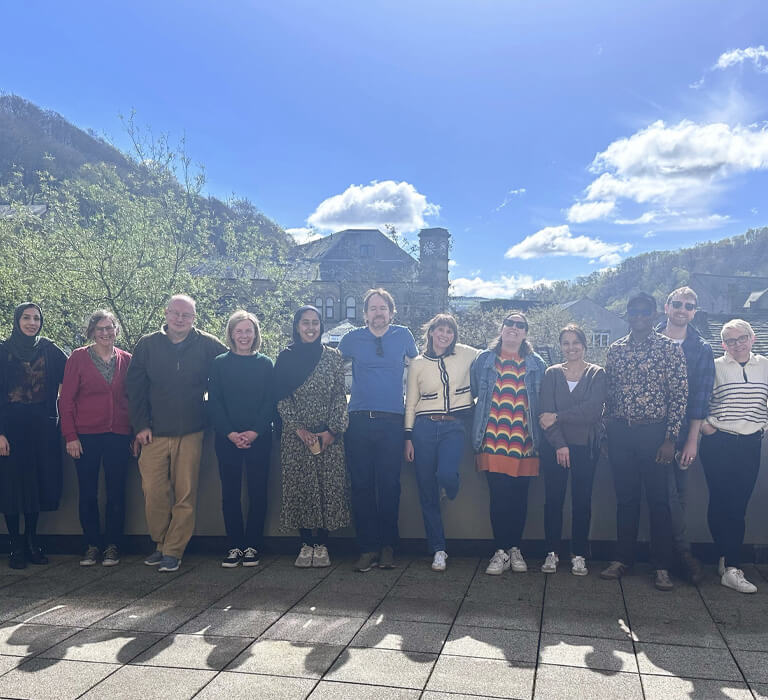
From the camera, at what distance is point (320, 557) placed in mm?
4273

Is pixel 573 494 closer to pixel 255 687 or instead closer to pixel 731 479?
pixel 731 479

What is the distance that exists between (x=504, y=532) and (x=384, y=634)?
137 centimetres

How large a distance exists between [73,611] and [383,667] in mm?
1847

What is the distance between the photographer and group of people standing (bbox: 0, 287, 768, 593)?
389 cm

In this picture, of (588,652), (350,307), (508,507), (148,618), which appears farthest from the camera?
(350,307)

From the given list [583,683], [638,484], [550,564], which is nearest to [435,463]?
[550,564]

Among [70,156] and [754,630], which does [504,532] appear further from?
[70,156]

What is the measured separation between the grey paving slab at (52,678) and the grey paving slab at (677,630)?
245 cm

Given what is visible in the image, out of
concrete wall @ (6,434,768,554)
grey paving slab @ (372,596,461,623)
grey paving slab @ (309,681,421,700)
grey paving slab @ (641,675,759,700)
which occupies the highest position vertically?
concrete wall @ (6,434,768,554)

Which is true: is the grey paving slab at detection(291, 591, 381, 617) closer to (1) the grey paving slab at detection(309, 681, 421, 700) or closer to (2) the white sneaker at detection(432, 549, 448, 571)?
(2) the white sneaker at detection(432, 549, 448, 571)

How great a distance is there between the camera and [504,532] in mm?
4188

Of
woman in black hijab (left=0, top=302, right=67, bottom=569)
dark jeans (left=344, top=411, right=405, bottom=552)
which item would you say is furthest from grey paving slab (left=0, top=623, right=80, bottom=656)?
dark jeans (left=344, top=411, right=405, bottom=552)

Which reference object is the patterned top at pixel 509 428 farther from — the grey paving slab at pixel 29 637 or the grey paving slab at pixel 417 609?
the grey paving slab at pixel 29 637

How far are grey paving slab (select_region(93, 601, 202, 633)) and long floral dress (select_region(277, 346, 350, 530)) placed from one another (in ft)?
3.30
